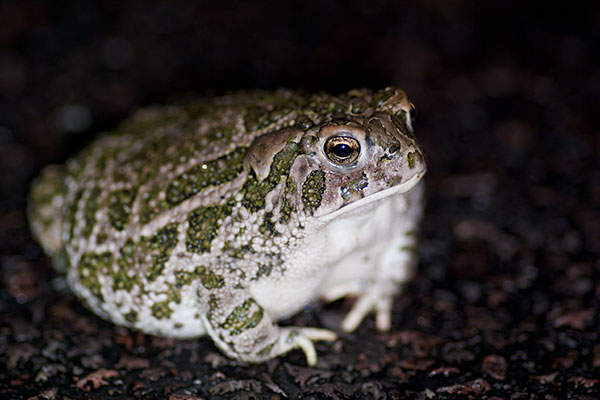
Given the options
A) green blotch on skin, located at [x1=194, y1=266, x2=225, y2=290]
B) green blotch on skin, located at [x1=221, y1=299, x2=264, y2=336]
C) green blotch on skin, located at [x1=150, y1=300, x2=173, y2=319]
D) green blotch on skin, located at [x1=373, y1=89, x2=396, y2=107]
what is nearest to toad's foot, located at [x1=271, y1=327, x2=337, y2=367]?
green blotch on skin, located at [x1=221, y1=299, x2=264, y2=336]

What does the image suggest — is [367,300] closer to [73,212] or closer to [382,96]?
[382,96]

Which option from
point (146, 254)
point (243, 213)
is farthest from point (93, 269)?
point (243, 213)

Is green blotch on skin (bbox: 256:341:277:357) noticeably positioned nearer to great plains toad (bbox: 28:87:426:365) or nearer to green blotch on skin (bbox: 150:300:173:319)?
great plains toad (bbox: 28:87:426:365)

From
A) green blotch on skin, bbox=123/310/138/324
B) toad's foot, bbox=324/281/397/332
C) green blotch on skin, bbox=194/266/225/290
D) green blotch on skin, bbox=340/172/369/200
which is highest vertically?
green blotch on skin, bbox=340/172/369/200

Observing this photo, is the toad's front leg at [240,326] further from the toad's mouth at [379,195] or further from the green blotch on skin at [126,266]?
the toad's mouth at [379,195]

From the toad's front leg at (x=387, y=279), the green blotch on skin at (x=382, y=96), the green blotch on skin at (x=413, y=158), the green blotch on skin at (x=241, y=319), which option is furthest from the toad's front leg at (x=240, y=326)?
the green blotch on skin at (x=382, y=96)

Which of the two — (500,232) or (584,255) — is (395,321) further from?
(584,255)
